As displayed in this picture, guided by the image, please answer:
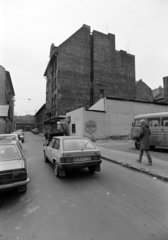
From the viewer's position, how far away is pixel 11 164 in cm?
382

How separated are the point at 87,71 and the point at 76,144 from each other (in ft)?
87.7

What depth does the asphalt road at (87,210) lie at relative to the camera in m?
2.38

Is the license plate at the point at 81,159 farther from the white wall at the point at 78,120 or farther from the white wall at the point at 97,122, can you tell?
the white wall at the point at 78,120

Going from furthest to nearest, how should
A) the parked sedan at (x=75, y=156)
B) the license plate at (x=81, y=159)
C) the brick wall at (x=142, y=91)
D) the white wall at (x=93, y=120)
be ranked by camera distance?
1. the brick wall at (x=142, y=91)
2. the white wall at (x=93, y=120)
3. the license plate at (x=81, y=159)
4. the parked sedan at (x=75, y=156)

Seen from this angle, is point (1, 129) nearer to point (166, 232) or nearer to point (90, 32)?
point (90, 32)

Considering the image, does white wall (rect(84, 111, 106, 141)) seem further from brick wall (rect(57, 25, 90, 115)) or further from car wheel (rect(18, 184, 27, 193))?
car wheel (rect(18, 184, 27, 193))

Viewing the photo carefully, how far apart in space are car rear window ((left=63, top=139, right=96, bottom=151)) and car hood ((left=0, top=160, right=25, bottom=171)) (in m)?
1.55

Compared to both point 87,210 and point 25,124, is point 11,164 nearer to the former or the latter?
point 87,210

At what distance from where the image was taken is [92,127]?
18.1m

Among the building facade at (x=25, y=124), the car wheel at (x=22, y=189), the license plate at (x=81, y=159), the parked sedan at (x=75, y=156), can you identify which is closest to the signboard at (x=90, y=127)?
the parked sedan at (x=75, y=156)

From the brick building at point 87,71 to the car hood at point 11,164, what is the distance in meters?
23.2

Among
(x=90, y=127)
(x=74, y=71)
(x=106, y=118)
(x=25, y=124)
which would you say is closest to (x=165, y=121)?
(x=106, y=118)

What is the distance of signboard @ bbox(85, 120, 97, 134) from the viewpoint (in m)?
17.9

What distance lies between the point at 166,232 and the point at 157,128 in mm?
8667
